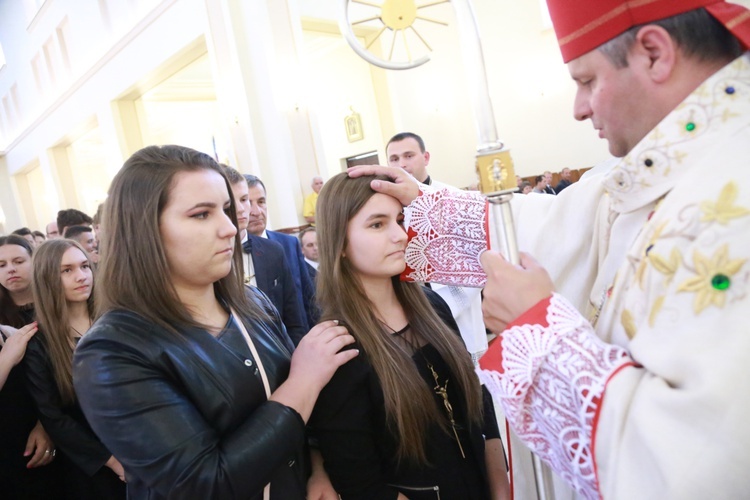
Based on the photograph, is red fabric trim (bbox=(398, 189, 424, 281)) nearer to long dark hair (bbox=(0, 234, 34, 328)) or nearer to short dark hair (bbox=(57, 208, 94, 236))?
long dark hair (bbox=(0, 234, 34, 328))

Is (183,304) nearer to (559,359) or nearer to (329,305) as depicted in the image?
(329,305)

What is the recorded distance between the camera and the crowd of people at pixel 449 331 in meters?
0.68

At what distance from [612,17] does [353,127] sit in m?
10.4

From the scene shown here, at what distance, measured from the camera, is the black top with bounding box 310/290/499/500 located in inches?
53.1

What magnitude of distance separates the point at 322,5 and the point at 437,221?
7399mm

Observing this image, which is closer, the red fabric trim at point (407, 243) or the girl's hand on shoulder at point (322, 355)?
the girl's hand on shoulder at point (322, 355)

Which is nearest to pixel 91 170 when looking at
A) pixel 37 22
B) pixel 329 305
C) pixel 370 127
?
pixel 37 22

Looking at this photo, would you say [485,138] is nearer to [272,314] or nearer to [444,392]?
[444,392]

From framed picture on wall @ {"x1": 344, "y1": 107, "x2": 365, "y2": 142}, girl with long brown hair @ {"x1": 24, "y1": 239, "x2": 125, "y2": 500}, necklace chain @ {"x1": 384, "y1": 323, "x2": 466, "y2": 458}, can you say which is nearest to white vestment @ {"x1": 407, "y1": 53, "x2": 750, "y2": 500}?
necklace chain @ {"x1": 384, "y1": 323, "x2": 466, "y2": 458}

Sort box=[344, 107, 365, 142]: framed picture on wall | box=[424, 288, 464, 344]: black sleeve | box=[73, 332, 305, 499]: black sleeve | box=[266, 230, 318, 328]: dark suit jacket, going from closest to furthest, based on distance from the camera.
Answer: box=[73, 332, 305, 499]: black sleeve, box=[424, 288, 464, 344]: black sleeve, box=[266, 230, 318, 328]: dark suit jacket, box=[344, 107, 365, 142]: framed picture on wall

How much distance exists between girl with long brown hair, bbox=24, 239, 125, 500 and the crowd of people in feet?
0.04

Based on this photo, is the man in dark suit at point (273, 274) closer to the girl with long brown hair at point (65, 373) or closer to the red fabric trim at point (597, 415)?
the girl with long brown hair at point (65, 373)

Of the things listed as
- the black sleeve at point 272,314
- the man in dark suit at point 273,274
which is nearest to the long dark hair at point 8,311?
the man in dark suit at point 273,274

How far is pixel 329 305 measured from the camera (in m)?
1.60
